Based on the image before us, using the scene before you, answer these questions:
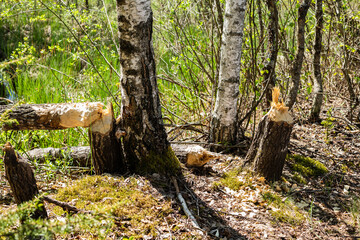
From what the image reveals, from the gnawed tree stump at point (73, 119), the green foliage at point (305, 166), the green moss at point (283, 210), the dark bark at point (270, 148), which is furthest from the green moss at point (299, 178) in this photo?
the gnawed tree stump at point (73, 119)

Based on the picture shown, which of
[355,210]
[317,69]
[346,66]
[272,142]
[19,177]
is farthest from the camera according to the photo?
[317,69]

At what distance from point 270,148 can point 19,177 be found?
7.24 ft

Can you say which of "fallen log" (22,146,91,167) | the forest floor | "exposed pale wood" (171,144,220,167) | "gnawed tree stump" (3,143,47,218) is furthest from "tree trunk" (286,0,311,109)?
"gnawed tree stump" (3,143,47,218)

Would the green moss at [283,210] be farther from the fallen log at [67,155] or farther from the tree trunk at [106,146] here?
the fallen log at [67,155]

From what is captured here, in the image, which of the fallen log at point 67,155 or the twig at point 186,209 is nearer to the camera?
the twig at point 186,209

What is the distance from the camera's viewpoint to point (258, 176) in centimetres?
330

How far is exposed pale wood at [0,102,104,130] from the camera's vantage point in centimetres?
283

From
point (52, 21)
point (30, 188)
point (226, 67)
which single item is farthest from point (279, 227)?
point (52, 21)

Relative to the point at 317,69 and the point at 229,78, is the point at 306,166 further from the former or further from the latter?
the point at 317,69

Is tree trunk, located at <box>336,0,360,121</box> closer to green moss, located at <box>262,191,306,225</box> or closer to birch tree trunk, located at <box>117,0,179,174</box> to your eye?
green moss, located at <box>262,191,306,225</box>

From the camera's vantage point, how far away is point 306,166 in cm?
367

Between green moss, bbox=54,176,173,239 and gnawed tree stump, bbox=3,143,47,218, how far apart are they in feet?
1.39

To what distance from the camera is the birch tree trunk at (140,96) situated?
106 inches

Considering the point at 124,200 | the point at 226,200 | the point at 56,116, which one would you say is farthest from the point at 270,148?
the point at 56,116
